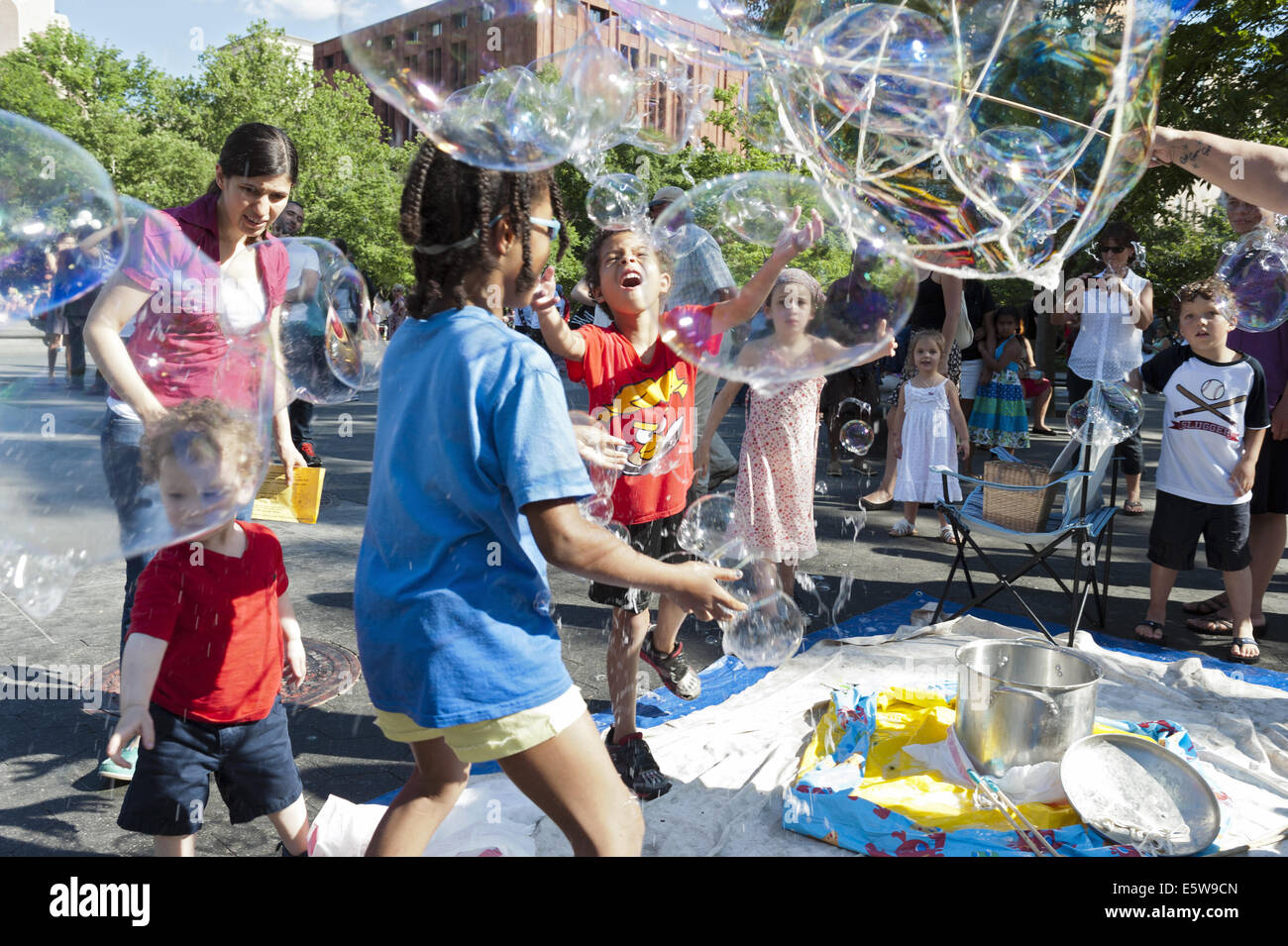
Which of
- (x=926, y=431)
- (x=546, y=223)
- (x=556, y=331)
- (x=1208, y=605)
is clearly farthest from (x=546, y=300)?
(x=926, y=431)

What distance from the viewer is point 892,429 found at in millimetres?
6961

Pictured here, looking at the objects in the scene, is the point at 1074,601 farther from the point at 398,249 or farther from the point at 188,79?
the point at 188,79

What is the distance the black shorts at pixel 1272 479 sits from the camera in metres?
4.60

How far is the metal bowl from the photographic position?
259cm

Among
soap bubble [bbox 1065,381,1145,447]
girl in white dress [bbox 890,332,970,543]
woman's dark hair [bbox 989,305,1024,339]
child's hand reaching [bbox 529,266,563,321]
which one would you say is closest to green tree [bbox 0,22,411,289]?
woman's dark hair [bbox 989,305,1024,339]

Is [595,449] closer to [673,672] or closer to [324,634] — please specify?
[673,672]

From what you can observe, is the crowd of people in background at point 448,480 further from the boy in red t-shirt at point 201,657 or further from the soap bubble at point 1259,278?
the soap bubble at point 1259,278

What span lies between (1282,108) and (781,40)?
12.6 metres

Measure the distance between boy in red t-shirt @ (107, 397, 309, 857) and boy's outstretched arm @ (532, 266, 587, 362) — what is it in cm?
98

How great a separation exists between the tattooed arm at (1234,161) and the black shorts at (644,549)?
1.87 m

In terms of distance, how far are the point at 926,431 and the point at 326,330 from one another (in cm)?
415

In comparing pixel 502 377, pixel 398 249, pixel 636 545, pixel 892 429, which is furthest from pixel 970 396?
pixel 398 249

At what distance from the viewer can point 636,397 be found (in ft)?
10.7

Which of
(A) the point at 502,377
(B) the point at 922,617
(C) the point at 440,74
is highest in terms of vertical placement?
(C) the point at 440,74
